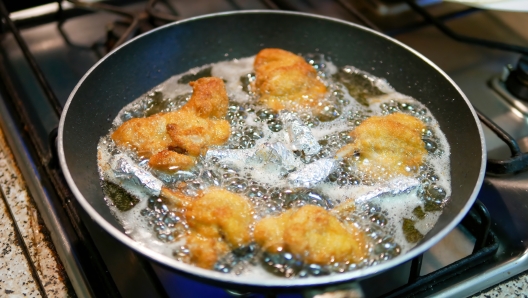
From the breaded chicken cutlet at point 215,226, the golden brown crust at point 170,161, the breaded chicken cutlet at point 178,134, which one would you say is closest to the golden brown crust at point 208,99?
the breaded chicken cutlet at point 178,134

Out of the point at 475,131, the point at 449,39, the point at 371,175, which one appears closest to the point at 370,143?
the point at 371,175

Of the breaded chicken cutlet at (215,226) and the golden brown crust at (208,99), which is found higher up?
the golden brown crust at (208,99)

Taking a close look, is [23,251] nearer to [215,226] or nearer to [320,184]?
[215,226]

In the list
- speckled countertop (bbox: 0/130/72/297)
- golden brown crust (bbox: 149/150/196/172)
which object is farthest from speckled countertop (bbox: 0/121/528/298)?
golden brown crust (bbox: 149/150/196/172)

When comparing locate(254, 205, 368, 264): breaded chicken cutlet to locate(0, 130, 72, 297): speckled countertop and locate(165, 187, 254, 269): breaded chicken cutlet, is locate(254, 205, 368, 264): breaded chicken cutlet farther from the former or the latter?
locate(0, 130, 72, 297): speckled countertop

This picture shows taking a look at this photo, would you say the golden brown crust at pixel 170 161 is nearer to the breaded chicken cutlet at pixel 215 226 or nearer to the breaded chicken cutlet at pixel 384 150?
the breaded chicken cutlet at pixel 215 226

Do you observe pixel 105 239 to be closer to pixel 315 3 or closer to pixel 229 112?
pixel 229 112

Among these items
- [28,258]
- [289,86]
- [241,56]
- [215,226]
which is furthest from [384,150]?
[28,258]
